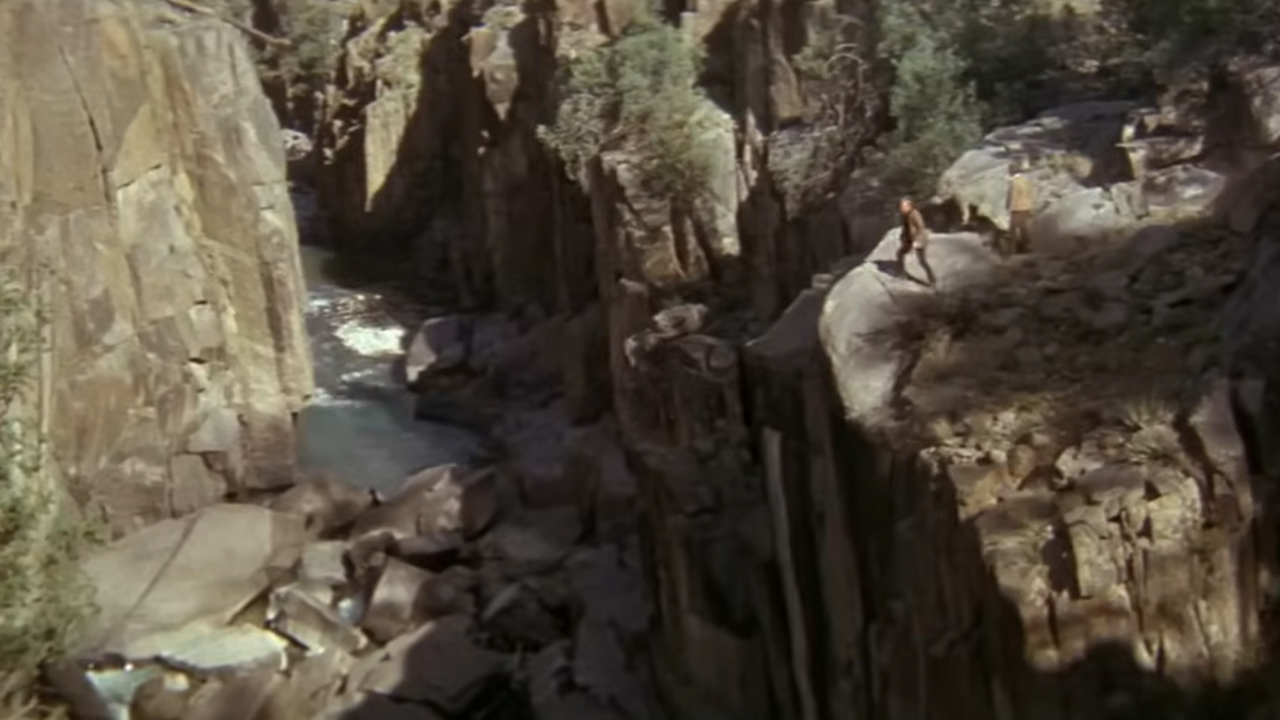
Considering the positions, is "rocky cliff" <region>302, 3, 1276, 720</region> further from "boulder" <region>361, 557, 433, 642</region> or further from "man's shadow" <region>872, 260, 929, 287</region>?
"boulder" <region>361, 557, 433, 642</region>

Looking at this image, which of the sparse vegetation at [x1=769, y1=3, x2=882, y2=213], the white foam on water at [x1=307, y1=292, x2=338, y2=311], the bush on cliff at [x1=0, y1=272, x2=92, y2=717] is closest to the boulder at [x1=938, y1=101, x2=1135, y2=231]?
the sparse vegetation at [x1=769, y1=3, x2=882, y2=213]

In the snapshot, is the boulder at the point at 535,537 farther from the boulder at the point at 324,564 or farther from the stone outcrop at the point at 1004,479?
the stone outcrop at the point at 1004,479

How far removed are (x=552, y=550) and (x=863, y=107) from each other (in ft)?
21.4

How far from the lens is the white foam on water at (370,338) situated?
29.5m

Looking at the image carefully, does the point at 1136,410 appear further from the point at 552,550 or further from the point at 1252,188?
the point at 552,550

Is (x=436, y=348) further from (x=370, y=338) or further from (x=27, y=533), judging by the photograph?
(x=27, y=533)

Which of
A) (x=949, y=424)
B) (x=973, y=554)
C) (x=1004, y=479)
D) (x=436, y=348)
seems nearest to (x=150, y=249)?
(x=436, y=348)

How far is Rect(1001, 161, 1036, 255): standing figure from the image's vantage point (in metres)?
14.2

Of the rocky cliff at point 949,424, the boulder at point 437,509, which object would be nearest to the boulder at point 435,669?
the rocky cliff at point 949,424

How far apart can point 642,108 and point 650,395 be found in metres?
6.38

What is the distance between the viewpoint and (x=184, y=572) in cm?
2055

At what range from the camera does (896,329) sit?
13.1 meters

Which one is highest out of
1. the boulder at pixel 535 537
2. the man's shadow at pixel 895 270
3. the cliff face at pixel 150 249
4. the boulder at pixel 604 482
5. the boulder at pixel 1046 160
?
the boulder at pixel 1046 160

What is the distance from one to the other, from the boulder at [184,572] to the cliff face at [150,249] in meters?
1.08
